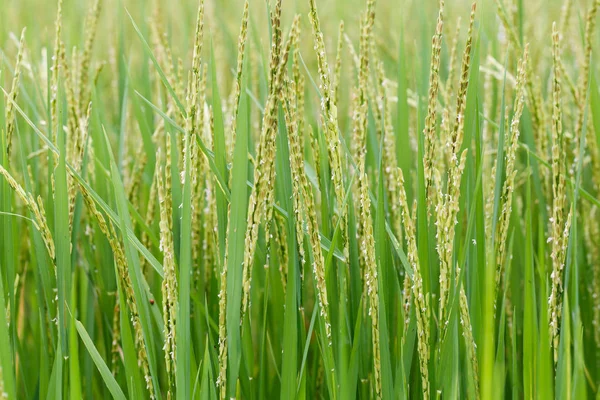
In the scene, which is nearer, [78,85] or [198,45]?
[198,45]

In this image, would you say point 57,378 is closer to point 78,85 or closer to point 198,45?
point 198,45

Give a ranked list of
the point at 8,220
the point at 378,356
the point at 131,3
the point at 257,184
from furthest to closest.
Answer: the point at 131,3, the point at 8,220, the point at 378,356, the point at 257,184

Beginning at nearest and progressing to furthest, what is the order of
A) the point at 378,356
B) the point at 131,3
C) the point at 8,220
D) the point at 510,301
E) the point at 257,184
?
the point at 257,184 → the point at 378,356 → the point at 8,220 → the point at 510,301 → the point at 131,3

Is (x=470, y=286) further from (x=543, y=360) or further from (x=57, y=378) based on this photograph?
(x=57, y=378)

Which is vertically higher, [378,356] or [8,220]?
[8,220]

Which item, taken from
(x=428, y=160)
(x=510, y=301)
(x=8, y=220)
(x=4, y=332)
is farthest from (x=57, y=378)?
(x=510, y=301)

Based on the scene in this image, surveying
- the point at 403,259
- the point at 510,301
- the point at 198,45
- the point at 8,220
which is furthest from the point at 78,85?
the point at 510,301

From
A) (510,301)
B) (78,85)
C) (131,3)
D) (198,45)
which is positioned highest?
(131,3)

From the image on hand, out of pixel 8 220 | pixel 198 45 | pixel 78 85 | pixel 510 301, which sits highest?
pixel 78 85

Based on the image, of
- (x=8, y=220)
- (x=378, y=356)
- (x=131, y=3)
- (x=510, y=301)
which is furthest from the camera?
(x=131, y=3)
